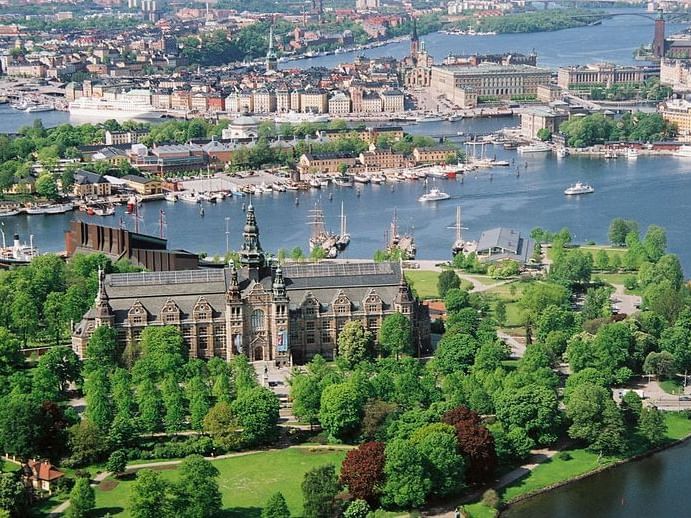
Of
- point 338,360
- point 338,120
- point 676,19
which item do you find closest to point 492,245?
point 338,360

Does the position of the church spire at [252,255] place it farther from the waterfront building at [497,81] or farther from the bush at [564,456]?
the waterfront building at [497,81]

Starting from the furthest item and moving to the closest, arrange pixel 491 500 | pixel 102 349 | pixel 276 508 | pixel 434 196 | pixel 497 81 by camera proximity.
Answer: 1. pixel 497 81
2. pixel 434 196
3. pixel 102 349
4. pixel 491 500
5. pixel 276 508

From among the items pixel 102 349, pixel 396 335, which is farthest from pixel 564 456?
pixel 102 349

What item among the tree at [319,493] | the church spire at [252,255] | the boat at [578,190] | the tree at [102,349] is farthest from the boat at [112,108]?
the tree at [319,493]

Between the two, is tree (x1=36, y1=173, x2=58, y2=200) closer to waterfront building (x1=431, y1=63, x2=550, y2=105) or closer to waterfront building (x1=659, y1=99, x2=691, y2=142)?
waterfront building (x1=659, y1=99, x2=691, y2=142)

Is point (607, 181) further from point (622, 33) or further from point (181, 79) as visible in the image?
point (622, 33)

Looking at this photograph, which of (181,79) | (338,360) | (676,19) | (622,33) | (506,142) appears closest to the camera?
(338,360)

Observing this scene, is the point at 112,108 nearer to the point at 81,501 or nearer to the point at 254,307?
the point at 254,307
